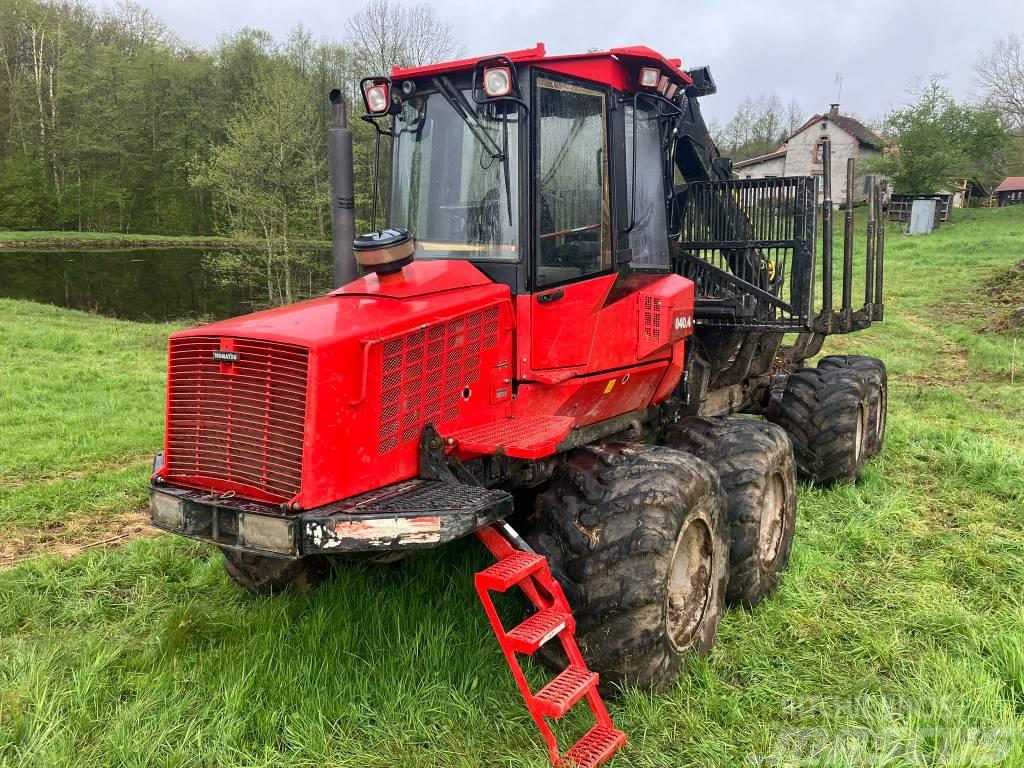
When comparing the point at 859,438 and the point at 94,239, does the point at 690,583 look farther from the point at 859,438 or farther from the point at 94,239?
the point at 94,239

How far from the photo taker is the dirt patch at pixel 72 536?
5258 mm

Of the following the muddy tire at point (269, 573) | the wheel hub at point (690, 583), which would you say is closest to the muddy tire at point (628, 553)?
the wheel hub at point (690, 583)

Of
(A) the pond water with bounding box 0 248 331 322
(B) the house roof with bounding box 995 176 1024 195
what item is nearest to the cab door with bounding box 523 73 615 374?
(A) the pond water with bounding box 0 248 331 322

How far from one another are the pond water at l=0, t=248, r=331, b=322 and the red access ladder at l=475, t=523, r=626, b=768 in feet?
64.8

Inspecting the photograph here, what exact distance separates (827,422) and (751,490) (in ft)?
7.77

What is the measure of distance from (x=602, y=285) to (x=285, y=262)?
18194 millimetres

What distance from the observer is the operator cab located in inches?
153

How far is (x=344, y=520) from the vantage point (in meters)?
Answer: 3.03

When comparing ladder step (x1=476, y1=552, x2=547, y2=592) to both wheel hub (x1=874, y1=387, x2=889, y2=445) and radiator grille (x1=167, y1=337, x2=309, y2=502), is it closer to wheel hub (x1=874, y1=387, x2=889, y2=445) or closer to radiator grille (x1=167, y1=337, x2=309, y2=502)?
radiator grille (x1=167, y1=337, x2=309, y2=502)

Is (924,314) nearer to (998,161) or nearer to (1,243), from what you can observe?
(1,243)

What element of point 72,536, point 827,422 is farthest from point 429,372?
point 827,422

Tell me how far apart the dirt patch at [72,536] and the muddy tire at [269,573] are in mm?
1165

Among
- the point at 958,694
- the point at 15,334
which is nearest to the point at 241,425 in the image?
the point at 958,694

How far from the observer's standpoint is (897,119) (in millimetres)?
42312
